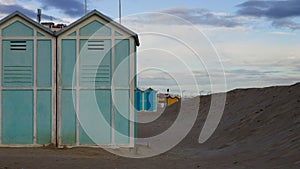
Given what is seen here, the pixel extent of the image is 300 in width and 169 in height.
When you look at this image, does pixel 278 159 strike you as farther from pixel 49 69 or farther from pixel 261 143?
pixel 49 69

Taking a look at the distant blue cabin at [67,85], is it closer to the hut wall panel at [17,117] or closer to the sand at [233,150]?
the hut wall panel at [17,117]

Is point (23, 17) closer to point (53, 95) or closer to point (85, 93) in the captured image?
point (53, 95)

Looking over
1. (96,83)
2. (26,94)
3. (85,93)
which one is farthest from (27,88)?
(96,83)

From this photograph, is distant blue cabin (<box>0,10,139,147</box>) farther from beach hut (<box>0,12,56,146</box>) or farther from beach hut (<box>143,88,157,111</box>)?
beach hut (<box>143,88,157,111</box>)

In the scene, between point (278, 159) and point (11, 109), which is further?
point (11, 109)

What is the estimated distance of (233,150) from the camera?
59.4 feet

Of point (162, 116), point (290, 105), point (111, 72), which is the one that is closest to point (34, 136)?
point (111, 72)

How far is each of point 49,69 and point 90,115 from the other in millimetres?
2104

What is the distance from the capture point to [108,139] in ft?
53.2

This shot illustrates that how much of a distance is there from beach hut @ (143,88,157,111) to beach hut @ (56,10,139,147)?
34.5m

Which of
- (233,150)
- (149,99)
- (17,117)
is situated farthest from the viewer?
(149,99)

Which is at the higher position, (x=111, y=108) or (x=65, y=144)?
(x=111, y=108)

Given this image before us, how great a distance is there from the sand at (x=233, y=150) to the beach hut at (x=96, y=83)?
0.70 meters

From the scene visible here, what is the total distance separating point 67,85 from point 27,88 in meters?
1.35
